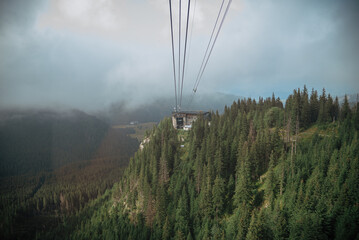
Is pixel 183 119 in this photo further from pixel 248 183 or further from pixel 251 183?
pixel 248 183

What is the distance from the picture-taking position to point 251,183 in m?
49.3

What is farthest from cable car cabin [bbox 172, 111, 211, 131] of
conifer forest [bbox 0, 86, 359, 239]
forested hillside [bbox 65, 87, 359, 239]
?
forested hillside [bbox 65, 87, 359, 239]

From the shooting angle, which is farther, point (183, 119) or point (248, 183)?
point (183, 119)

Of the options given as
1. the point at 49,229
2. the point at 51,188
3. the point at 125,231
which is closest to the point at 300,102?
the point at 125,231

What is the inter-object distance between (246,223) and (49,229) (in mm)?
118427

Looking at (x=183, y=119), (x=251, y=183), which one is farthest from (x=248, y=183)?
(x=183, y=119)

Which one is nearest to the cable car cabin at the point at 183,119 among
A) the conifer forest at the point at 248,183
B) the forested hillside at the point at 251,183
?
the conifer forest at the point at 248,183

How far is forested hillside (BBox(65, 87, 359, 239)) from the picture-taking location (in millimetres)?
35812

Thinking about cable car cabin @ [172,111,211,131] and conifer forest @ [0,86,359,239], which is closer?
conifer forest @ [0,86,359,239]

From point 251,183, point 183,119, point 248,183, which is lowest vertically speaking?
point 251,183

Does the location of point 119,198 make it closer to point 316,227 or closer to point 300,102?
point 316,227

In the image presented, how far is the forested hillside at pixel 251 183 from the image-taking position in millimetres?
35812

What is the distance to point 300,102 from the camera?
77.2 m

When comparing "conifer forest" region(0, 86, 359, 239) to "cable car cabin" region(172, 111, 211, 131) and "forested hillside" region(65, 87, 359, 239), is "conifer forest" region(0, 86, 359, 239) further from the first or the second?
"cable car cabin" region(172, 111, 211, 131)
